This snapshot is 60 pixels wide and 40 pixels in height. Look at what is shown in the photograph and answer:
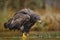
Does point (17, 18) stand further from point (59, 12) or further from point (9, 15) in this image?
point (59, 12)

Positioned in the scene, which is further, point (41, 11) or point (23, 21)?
point (41, 11)

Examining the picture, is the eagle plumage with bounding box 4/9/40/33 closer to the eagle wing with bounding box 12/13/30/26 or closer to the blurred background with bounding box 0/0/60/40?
the eagle wing with bounding box 12/13/30/26

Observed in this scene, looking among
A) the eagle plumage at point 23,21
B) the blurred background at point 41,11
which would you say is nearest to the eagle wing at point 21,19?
the eagle plumage at point 23,21

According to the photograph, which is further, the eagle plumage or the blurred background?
the blurred background

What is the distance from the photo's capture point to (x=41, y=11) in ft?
17.3

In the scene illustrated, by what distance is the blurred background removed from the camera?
5.20m

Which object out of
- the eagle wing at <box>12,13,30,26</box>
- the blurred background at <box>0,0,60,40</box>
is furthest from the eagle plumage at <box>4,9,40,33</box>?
the blurred background at <box>0,0,60,40</box>

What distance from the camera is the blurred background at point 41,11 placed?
5.20m

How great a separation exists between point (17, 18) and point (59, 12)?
4.16 ft

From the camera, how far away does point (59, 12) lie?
17.4 feet

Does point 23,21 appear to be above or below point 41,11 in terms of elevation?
below

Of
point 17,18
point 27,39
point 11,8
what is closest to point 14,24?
point 17,18

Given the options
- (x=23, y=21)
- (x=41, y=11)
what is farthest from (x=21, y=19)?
(x=41, y=11)

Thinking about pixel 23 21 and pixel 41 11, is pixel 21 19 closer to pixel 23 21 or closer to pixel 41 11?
pixel 23 21
